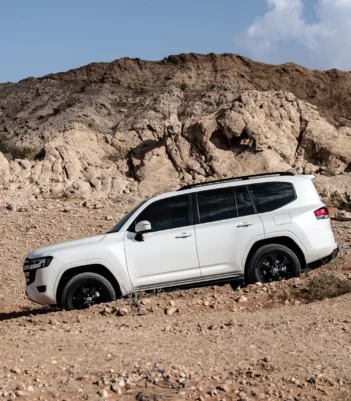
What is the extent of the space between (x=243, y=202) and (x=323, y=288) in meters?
1.60

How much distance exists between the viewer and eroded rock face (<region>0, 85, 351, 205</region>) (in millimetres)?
20500

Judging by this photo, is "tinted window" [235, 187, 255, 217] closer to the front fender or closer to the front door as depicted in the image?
the front door

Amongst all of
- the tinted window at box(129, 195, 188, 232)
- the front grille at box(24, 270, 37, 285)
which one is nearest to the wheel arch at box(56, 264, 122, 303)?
the front grille at box(24, 270, 37, 285)

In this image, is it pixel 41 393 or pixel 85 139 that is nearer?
pixel 41 393

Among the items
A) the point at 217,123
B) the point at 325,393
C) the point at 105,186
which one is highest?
the point at 217,123

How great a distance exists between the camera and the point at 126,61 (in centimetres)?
3241

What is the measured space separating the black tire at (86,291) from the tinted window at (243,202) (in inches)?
80.9

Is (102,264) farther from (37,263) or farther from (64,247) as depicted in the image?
(37,263)

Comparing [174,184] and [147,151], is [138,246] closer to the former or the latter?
[174,184]

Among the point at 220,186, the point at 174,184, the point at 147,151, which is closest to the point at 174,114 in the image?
the point at 147,151

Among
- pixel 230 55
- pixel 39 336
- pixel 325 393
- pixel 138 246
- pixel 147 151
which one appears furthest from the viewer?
pixel 230 55

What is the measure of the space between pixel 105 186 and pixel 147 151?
2.73 m

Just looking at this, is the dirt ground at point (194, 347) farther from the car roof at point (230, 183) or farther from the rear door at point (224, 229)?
the car roof at point (230, 183)

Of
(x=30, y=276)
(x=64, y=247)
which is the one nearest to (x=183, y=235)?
(x=64, y=247)
